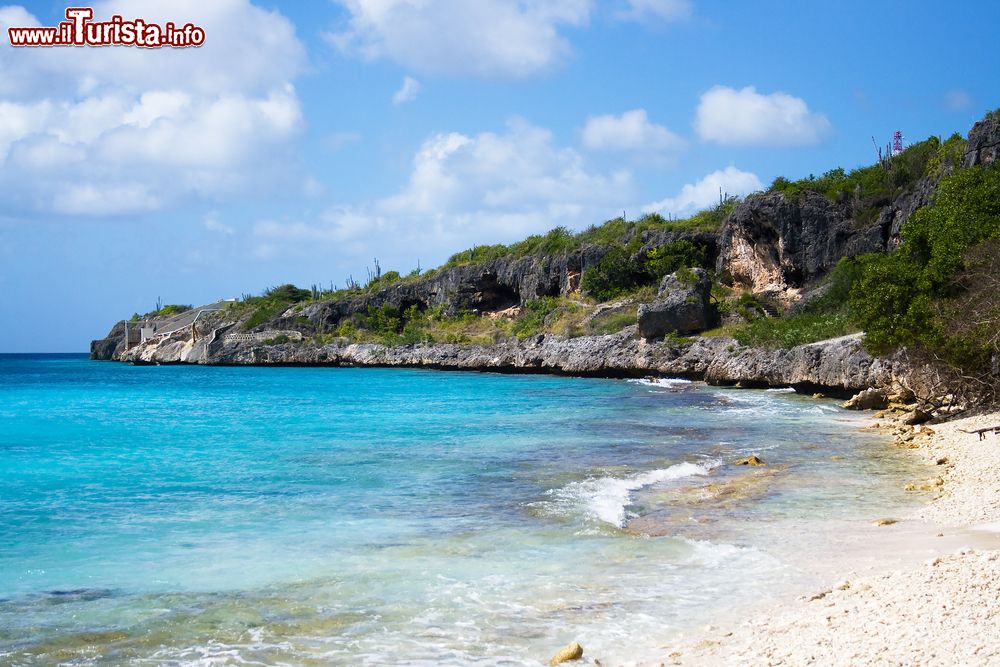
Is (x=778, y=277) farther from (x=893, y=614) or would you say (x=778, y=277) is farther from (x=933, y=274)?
(x=893, y=614)

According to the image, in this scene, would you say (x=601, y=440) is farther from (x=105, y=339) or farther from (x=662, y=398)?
(x=105, y=339)

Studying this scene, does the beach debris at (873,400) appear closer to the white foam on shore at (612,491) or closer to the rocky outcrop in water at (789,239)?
the white foam on shore at (612,491)

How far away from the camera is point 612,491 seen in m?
13.4

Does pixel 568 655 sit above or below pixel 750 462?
below

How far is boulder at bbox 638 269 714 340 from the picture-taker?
48.7 meters

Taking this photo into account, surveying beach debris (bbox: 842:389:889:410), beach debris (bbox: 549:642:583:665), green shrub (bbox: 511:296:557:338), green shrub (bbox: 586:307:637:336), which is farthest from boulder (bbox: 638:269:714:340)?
beach debris (bbox: 549:642:583:665)

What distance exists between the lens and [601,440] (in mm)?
20438

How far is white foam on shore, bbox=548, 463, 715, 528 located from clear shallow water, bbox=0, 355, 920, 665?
0.08 meters

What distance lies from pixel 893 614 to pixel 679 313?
1708 inches

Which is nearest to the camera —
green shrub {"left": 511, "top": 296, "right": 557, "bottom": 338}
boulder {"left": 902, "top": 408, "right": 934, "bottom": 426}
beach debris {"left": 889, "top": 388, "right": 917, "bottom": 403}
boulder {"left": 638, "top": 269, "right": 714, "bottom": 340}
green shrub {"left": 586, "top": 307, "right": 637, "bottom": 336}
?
boulder {"left": 902, "top": 408, "right": 934, "bottom": 426}

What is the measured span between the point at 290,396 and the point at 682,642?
35.6 metres

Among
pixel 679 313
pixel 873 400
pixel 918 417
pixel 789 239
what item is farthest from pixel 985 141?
pixel 789 239

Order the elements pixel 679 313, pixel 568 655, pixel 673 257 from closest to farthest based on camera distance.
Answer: pixel 568 655 → pixel 679 313 → pixel 673 257

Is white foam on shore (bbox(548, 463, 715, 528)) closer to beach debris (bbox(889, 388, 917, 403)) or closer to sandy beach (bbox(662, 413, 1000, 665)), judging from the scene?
sandy beach (bbox(662, 413, 1000, 665))
